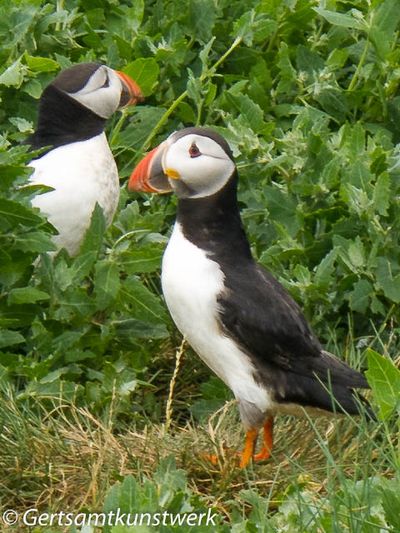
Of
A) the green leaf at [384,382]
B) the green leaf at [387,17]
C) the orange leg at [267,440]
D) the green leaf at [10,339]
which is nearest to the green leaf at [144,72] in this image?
the green leaf at [387,17]

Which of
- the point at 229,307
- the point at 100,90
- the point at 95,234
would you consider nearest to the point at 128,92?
the point at 100,90

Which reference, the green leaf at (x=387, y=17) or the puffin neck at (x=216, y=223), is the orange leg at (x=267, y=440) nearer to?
the puffin neck at (x=216, y=223)

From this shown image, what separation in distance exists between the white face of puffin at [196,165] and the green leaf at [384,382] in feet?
3.49

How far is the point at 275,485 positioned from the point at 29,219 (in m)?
1.32

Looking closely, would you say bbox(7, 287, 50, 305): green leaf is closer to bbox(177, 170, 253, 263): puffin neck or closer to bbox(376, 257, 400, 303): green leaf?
bbox(177, 170, 253, 263): puffin neck

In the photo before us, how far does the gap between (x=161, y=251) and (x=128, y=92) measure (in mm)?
1048

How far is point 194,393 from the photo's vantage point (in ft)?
20.8

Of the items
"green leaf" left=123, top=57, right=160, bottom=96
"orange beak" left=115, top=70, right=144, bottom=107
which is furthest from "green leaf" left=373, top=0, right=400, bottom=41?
"orange beak" left=115, top=70, right=144, bottom=107

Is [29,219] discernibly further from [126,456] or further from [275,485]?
[275,485]

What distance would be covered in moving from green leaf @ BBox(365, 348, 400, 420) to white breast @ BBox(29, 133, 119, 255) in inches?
Result: 75.2

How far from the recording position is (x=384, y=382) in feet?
15.6

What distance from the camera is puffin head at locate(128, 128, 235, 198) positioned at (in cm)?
544

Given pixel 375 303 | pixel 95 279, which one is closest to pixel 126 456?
pixel 95 279

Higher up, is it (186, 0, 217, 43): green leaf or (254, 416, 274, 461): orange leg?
(254, 416, 274, 461): orange leg
